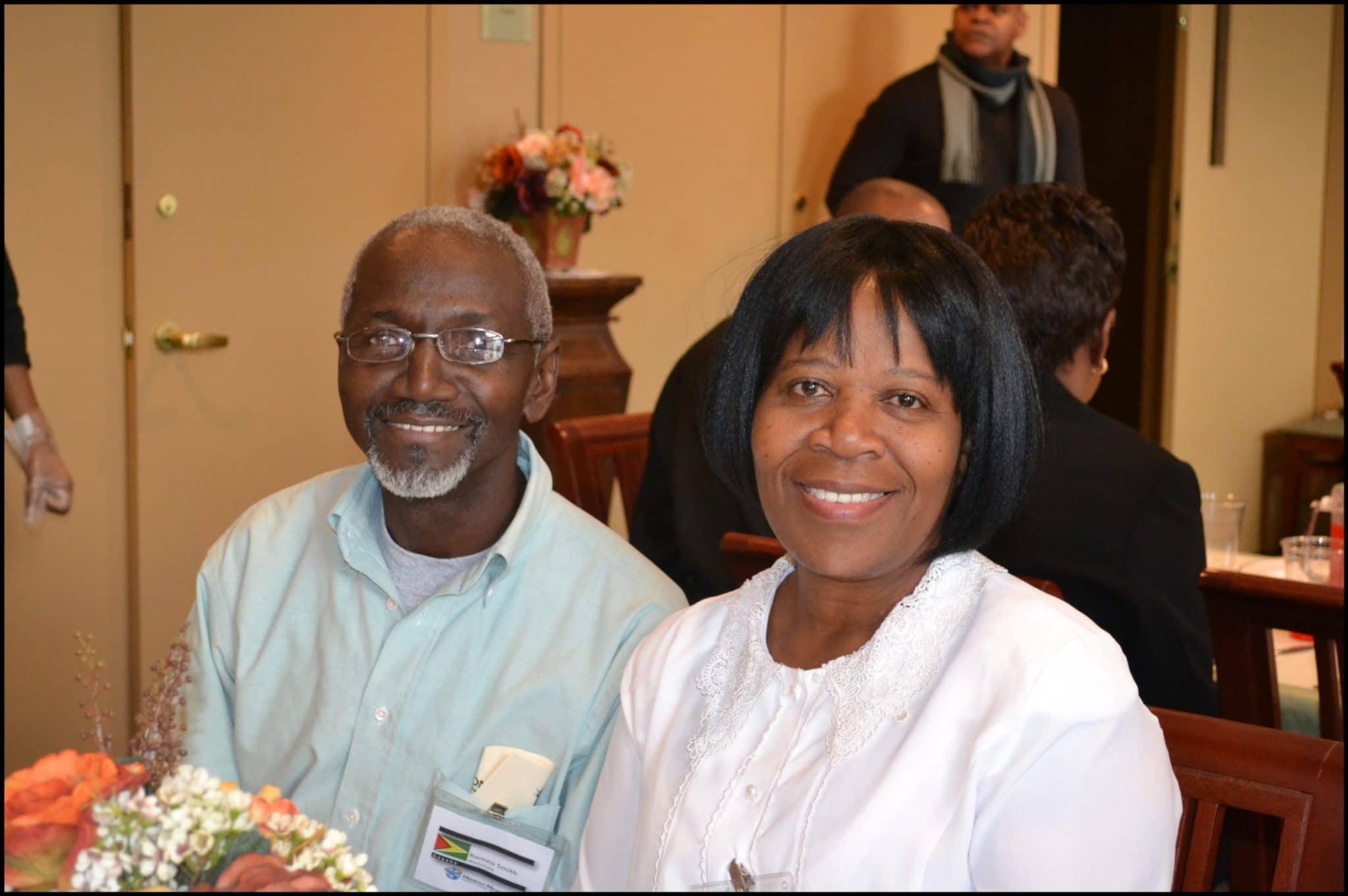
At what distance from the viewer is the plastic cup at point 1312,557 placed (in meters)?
2.57

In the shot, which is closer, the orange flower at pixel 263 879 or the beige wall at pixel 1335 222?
the orange flower at pixel 263 879

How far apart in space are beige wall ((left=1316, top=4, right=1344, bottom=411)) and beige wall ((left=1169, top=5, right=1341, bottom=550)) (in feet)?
0.10

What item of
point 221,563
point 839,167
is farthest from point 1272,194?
point 221,563

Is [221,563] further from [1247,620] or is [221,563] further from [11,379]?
[11,379]

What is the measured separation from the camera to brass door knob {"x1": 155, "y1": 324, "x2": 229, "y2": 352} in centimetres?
393

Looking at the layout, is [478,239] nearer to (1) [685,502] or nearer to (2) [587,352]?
(1) [685,502]

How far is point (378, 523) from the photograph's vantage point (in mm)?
1910

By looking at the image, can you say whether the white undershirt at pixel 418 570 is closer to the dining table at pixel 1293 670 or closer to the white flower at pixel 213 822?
the white flower at pixel 213 822

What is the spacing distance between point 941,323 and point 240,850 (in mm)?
745

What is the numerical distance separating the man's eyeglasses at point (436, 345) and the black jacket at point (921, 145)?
9.08 feet

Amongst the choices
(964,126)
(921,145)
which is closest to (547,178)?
(921,145)

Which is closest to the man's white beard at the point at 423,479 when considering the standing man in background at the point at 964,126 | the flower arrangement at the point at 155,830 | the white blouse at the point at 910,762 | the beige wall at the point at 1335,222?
the white blouse at the point at 910,762

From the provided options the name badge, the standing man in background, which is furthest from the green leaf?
the standing man in background

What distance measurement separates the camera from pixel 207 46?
3.92m
